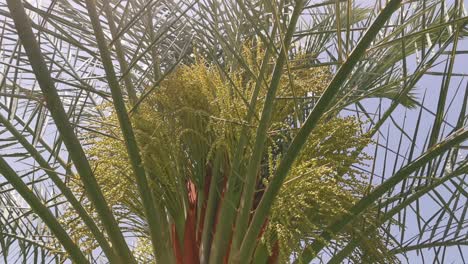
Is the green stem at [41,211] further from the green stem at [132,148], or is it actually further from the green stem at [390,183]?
the green stem at [390,183]

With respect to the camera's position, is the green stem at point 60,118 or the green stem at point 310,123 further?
the green stem at point 60,118

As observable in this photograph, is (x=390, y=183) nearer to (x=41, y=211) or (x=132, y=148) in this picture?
(x=132, y=148)

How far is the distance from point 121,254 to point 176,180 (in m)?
0.28

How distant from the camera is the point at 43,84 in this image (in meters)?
1.38

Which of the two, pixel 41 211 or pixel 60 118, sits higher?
pixel 60 118

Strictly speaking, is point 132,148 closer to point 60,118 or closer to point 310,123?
point 60,118

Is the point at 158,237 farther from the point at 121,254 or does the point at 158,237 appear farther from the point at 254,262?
the point at 254,262

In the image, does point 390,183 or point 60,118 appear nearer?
point 60,118

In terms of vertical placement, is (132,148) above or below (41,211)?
above

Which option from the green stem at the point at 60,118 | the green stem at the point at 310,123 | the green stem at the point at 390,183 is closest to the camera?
the green stem at the point at 310,123

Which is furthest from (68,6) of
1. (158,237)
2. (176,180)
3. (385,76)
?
(385,76)

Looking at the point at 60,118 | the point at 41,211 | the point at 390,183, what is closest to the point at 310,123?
the point at 390,183

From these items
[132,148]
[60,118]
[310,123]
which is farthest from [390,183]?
[60,118]

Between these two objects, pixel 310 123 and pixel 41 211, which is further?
pixel 41 211
